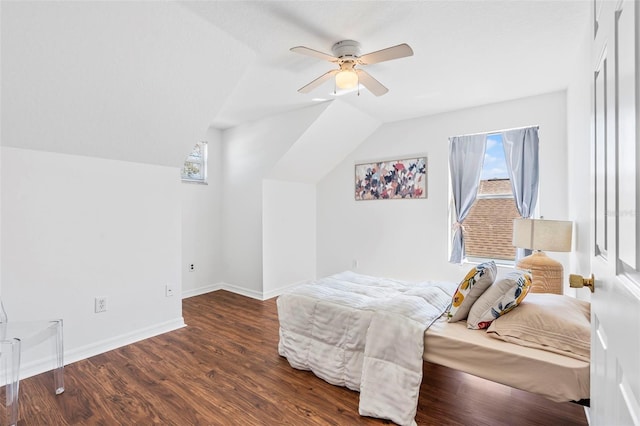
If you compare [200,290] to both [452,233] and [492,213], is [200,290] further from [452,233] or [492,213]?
[492,213]

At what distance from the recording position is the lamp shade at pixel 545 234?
2469 millimetres

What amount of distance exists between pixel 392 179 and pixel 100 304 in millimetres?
3642

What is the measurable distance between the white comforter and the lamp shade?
77cm

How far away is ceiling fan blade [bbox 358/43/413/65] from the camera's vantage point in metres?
1.89

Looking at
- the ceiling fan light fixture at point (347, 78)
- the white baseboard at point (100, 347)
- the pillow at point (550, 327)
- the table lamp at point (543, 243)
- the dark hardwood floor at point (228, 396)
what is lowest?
the dark hardwood floor at point (228, 396)

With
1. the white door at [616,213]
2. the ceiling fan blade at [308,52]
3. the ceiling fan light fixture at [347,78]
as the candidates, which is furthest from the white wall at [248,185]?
the white door at [616,213]

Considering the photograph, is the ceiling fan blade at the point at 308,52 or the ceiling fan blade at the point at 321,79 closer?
the ceiling fan blade at the point at 308,52

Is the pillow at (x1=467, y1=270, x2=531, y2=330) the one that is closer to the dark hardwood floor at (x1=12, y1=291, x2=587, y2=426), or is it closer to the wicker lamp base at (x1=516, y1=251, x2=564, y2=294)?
the dark hardwood floor at (x1=12, y1=291, x2=587, y2=426)

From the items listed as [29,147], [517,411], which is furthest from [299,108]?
[517,411]

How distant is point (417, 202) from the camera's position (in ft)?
13.6

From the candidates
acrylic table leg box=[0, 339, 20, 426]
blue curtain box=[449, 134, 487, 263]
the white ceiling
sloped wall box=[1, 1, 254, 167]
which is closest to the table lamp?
blue curtain box=[449, 134, 487, 263]

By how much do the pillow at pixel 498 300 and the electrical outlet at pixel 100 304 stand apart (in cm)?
295

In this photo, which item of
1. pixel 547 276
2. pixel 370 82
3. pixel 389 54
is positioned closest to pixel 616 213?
pixel 389 54

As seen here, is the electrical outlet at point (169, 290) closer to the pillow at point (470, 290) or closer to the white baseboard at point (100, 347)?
A: the white baseboard at point (100, 347)
